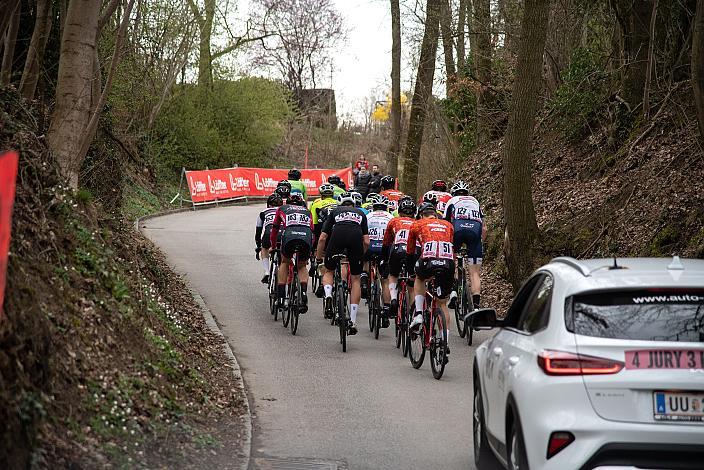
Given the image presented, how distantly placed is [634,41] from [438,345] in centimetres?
1082

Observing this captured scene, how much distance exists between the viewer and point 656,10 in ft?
62.4

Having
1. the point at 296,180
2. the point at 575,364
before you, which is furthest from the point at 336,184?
the point at 575,364

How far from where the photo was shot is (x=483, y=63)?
29312mm

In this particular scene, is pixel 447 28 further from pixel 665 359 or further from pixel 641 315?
pixel 665 359

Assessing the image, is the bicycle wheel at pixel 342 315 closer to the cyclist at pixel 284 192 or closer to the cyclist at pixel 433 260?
the cyclist at pixel 433 260

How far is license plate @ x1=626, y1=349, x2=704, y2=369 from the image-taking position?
571cm

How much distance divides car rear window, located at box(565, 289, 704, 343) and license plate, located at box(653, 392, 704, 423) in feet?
1.04

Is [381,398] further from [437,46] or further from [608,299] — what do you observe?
[437,46]

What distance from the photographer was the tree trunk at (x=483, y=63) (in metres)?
28.1

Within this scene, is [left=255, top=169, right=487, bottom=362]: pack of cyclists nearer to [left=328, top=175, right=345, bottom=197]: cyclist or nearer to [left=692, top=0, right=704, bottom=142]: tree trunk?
[left=328, top=175, right=345, bottom=197]: cyclist

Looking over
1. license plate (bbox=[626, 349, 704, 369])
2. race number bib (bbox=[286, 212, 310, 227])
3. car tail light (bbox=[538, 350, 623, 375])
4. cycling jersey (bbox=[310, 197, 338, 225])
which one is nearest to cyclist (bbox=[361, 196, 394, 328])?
race number bib (bbox=[286, 212, 310, 227])

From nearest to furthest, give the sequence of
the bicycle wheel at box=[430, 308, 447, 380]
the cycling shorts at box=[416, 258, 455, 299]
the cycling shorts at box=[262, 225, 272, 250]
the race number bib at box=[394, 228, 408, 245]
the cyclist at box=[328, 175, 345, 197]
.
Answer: the bicycle wheel at box=[430, 308, 447, 380] → the cycling shorts at box=[416, 258, 455, 299] → the race number bib at box=[394, 228, 408, 245] → the cycling shorts at box=[262, 225, 272, 250] → the cyclist at box=[328, 175, 345, 197]

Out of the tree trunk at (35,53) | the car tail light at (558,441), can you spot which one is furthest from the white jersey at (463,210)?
the car tail light at (558,441)

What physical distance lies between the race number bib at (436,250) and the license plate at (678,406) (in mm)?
7607
